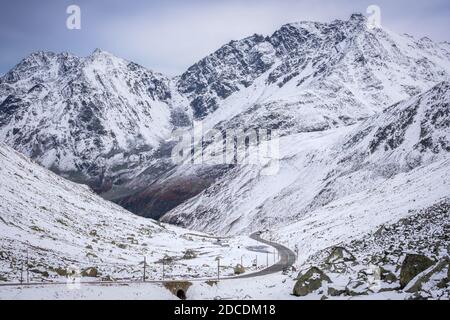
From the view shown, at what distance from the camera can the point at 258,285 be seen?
154ft

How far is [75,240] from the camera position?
80.0m

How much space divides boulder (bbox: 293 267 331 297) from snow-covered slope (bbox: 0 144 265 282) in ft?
74.3

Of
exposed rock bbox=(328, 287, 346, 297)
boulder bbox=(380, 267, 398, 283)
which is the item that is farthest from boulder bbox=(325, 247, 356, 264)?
exposed rock bbox=(328, 287, 346, 297)

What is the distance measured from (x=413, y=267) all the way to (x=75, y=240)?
60529 millimetres

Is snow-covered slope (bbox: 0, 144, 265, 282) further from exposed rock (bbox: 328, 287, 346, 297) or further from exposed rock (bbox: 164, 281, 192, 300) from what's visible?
exposed rock (bbox: 328, 287, 346, 297)

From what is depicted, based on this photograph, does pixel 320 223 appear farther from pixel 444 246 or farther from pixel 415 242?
pixel 444 246

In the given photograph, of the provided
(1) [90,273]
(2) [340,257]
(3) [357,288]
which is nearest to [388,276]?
(3) [357,288]

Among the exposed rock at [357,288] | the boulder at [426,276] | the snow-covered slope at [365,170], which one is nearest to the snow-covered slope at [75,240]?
the snow-covered slope at [365,170]

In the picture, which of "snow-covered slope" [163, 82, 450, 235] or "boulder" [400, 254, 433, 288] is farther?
"snow-covered slope" [163, 82, 450, 235]

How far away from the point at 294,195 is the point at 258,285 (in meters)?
133

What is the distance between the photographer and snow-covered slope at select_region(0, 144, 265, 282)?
57966 mm

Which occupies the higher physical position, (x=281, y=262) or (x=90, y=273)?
(x=281, y=262)

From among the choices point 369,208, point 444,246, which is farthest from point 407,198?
point 444,246

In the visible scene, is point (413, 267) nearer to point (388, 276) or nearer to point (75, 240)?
point (388, 276)
